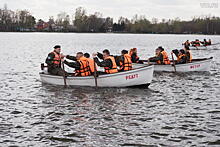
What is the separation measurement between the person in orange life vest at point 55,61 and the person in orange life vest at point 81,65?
0.88 meters

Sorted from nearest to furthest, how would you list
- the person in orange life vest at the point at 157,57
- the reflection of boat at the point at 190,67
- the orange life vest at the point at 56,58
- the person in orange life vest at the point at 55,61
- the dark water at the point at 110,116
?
1. the dark water at the point at 110,116
2. the person in orange life vest at the point at 55,61
3. the orange life vest at the point at 56,58
4. the person in orange life vest at the point at 157,57
5. the reflection of boat at the point at 190,67

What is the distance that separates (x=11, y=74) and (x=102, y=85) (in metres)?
8.68

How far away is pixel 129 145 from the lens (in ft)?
27.5

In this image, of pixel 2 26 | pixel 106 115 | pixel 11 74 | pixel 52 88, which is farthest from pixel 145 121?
pixel 2 26

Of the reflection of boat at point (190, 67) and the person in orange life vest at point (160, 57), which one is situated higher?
the person in orange life vest at point (160, 57)

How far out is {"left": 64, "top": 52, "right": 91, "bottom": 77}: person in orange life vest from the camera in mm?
15860

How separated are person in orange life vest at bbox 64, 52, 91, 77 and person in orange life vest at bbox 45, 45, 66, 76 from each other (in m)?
0.88

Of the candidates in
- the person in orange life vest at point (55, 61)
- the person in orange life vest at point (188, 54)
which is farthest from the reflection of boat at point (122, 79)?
the person in orange life vest at point (188, 54)

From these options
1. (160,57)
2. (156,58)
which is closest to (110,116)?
(156,58)

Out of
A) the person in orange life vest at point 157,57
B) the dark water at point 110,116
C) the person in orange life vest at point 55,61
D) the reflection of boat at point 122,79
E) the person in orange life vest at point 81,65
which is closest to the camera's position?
the dark water at point 110,116

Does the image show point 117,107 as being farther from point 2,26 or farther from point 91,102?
point 2,26

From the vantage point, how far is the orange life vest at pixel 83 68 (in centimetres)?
1594

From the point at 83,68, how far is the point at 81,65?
0.64 feet

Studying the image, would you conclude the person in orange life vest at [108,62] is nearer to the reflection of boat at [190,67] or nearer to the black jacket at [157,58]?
the black jacket at [157,58]
